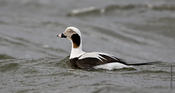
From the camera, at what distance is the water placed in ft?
20.6

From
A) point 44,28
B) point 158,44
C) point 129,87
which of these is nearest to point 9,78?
point 129,87

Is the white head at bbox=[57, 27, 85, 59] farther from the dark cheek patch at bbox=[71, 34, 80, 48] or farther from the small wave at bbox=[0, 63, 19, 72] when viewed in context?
the small wave at bbox=[0, 63, 19, 72]

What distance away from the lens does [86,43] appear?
37.5 ft

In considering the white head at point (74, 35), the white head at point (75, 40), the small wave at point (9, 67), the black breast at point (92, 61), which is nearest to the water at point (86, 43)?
the small wave at point (9, 67)

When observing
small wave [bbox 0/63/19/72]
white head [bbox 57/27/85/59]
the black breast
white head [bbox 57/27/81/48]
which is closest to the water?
small wave [bbox 0/63/19/72]

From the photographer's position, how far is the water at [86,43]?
6279 millimetres

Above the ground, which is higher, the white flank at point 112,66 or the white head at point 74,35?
the white head at point 74,35

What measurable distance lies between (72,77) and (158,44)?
5.27m

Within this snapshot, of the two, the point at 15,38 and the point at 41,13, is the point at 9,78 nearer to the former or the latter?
the point at 15,38

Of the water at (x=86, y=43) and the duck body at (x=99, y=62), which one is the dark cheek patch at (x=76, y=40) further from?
the duck body at (x=99, y=62)

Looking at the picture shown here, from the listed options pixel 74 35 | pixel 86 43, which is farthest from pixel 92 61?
pixel 86 43

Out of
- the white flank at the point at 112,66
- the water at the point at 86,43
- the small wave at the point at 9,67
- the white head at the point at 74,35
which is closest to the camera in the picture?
the water at the point at 86,43

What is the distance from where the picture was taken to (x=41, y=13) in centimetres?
1577

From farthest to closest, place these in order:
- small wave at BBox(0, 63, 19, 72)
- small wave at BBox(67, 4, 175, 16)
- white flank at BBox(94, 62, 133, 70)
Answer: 1. small wave at BBox(67, 4, 175, 16)
2. small wave at BBox(0, 63, 19, 72)
3. white flank at BBox(94, 62, 133, 70)
